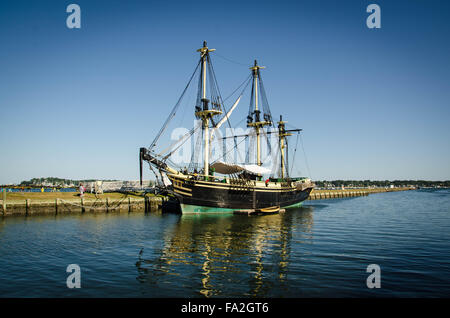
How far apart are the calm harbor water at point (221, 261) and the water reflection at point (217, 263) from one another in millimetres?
48

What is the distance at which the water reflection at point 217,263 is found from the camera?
515 inches

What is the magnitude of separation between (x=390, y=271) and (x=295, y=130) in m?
57.0

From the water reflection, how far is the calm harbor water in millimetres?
48

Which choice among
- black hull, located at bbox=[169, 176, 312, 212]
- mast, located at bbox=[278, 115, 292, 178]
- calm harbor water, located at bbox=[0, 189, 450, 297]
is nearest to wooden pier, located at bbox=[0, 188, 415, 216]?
black hull, located at bbox=[169, 176, 312, 212]

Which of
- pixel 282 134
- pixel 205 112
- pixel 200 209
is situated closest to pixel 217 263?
pixel 200 209

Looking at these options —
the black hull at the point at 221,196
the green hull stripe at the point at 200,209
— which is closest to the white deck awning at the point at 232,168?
the black hull at the point at 221,196

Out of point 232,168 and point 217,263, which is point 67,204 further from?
point 217,263

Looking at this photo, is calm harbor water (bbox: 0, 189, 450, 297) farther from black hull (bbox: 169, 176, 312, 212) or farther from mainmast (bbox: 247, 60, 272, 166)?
mainmast (bbox: 247, 60, 272, 166)

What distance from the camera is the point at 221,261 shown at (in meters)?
17.5

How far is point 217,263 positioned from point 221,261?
0.54m

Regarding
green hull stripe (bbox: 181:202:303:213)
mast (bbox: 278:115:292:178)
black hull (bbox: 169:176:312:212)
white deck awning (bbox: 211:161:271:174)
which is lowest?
green hull stripe (bbox: 181:202:303:213)

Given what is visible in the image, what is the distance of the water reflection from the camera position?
13.1m

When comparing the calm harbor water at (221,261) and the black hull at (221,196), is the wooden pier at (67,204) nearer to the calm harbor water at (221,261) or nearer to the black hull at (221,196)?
the black hull at (221,196)
